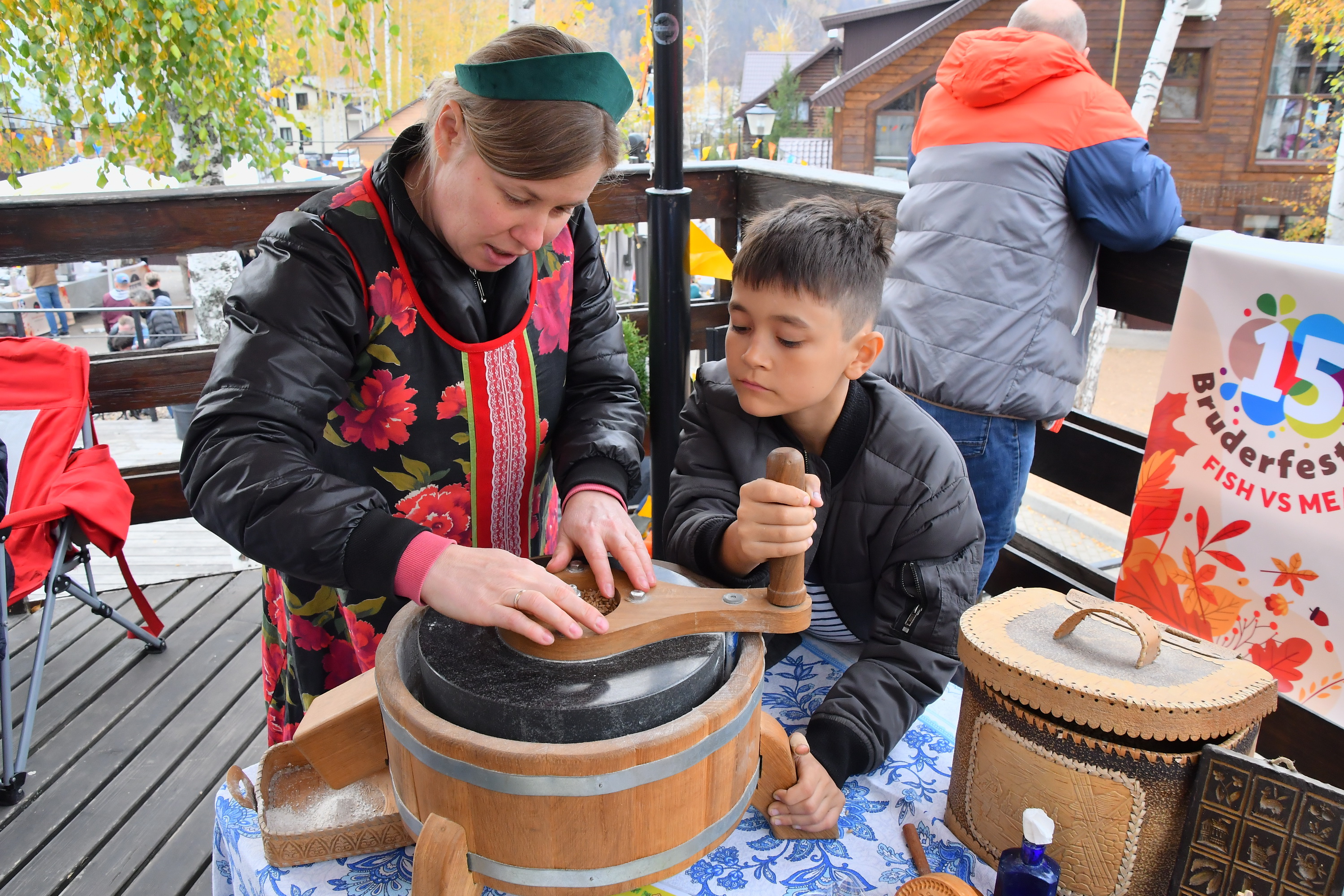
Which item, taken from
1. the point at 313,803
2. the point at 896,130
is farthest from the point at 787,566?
the point at 896,130

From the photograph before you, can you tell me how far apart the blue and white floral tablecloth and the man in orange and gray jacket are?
1295 millimetres

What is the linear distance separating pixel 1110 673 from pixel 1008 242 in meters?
1.62

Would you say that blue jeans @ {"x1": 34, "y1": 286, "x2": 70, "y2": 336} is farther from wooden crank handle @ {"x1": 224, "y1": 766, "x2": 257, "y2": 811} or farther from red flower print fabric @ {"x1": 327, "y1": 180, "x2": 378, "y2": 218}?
wooden crank handle @ {"x1": 224, "y1": 766, "x2": 257, "y2": 811}

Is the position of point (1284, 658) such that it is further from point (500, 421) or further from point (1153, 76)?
point (1153, 76)

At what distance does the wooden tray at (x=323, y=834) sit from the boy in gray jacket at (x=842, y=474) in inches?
19.2

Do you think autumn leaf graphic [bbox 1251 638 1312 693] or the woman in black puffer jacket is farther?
autumn leaf graphic [bbox 1251 638 1312 693]

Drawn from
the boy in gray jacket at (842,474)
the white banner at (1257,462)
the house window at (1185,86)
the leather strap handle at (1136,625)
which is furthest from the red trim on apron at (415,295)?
the house window at (1185,86)

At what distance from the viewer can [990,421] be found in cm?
231

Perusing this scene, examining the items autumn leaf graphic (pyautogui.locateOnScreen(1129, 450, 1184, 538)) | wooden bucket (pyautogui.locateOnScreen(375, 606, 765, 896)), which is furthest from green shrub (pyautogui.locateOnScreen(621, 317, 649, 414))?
wooden bucket (pyautogui.locateOnScreen(375, 606, 765, 896))

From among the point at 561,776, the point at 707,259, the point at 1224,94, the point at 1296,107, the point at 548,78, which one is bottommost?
the point at 561,776

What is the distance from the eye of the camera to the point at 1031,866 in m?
0.85

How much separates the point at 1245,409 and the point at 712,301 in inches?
80.2

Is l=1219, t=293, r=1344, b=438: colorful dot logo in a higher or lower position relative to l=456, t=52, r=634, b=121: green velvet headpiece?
lower

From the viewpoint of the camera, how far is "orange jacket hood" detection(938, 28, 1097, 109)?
2.20m
